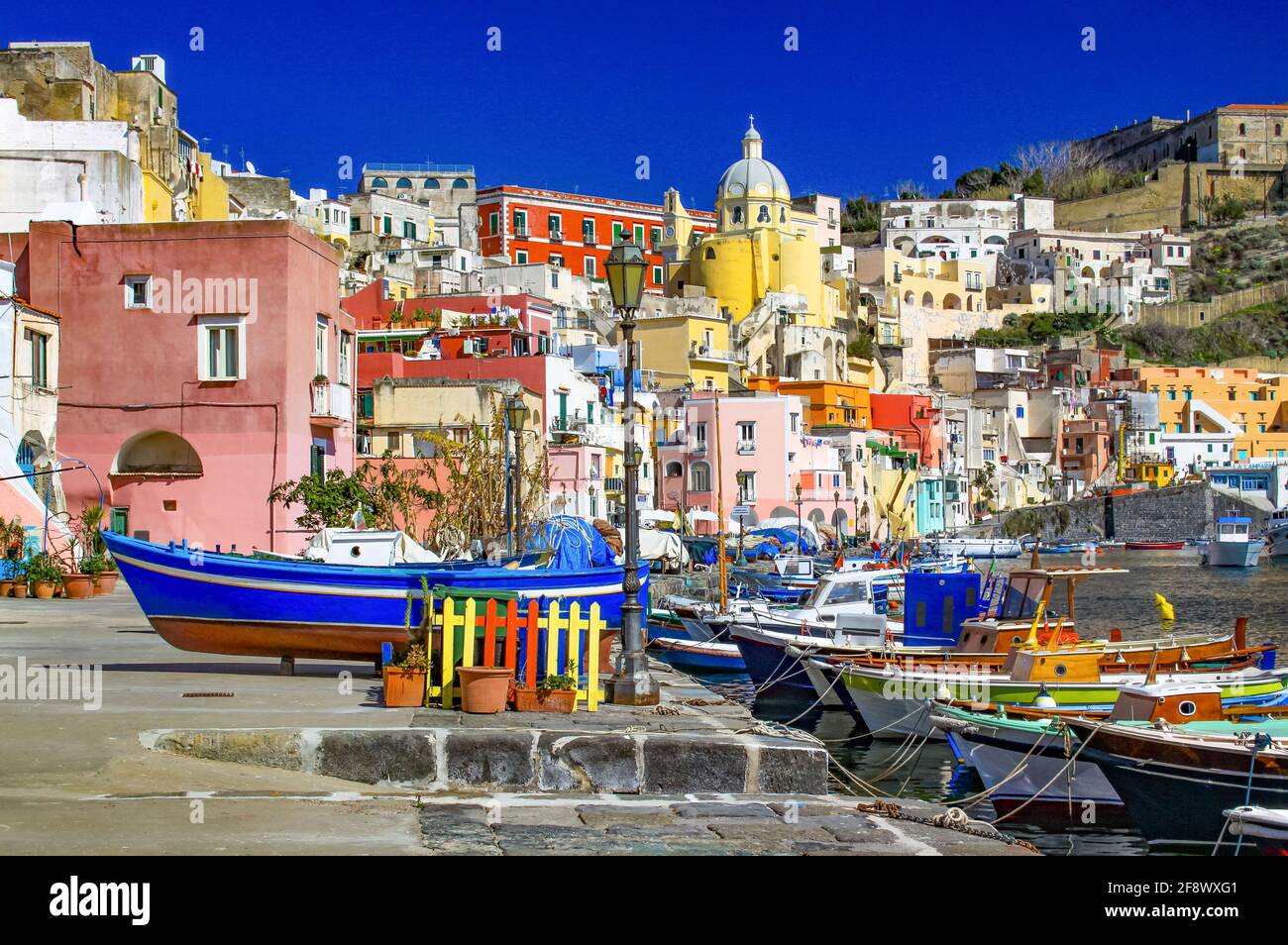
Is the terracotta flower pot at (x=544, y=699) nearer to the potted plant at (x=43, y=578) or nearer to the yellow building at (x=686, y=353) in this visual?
the potted plant at (x=43, y=578)

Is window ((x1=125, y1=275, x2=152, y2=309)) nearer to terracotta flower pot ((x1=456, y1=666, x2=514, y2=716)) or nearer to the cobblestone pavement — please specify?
terracotta flower pot ((x1=456, y1=666, x2=514, y2=716))

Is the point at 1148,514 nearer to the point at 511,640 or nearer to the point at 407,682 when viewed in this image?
the point at 511,640

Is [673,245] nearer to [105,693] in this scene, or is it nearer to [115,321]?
[115,321]

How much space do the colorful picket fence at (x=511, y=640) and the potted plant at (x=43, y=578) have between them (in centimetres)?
1468

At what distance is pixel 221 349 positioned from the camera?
101 ft

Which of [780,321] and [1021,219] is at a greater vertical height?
[1021,219]

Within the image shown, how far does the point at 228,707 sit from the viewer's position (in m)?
13.3

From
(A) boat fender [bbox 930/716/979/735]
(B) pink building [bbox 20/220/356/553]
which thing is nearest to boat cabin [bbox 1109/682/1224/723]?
(A) boat fender [bbox 930/716/979/735]

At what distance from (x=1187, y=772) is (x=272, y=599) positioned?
10.3 m

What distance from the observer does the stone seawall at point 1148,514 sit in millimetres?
107312

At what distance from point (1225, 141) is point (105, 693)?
6891 inches

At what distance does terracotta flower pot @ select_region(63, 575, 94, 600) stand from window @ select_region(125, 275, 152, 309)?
650 centimetres

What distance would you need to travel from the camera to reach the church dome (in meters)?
105
